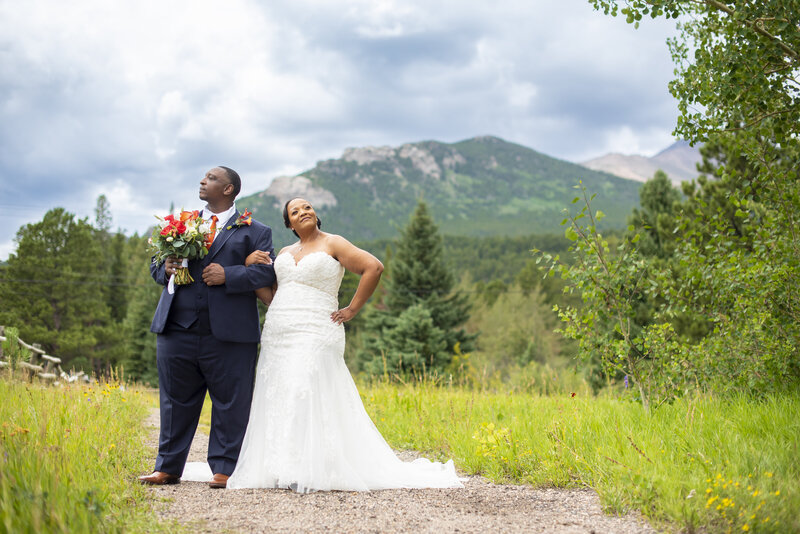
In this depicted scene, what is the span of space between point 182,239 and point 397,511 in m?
2.58

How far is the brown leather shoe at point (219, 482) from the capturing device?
4668 mm

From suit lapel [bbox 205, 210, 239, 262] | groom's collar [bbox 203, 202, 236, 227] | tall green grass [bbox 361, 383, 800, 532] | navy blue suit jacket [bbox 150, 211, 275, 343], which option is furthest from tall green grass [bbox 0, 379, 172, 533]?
tall green grass [bbox 361, 383, 800, 532]

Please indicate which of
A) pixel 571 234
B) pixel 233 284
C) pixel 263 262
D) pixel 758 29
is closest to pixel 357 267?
pixel 263 262

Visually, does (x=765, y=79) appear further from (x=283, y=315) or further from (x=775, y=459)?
(x=283, y=315)

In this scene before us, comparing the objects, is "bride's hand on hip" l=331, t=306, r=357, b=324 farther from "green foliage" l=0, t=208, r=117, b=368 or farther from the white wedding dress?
"green foliage" l=0, t=208, r=117, b=368

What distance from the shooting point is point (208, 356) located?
4852 millimetres

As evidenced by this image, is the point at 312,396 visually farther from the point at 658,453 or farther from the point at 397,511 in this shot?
the point at 658,453

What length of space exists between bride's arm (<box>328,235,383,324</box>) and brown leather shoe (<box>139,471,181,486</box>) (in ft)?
5.75

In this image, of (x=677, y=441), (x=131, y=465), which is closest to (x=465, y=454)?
(x=677, y=441)

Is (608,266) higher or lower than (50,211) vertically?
lower

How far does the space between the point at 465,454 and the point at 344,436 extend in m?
1.26

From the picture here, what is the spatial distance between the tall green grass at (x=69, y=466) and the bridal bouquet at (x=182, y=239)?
4.53ft

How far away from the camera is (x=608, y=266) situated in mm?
5441

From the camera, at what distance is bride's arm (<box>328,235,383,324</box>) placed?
198 inches
